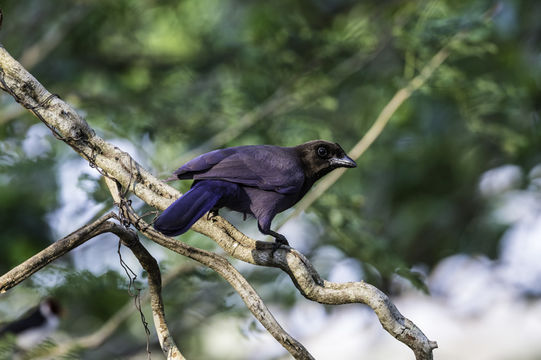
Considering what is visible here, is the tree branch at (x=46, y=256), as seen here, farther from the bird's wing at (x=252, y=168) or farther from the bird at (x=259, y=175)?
the bird's wing at (x=252, y=168)

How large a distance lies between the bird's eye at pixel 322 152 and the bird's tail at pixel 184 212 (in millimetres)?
1154

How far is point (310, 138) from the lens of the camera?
575cm

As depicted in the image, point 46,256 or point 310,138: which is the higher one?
point 310,138

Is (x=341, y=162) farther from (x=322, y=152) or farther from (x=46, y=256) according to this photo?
(x=46, y=256)

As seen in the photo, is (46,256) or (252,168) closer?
(46,256)

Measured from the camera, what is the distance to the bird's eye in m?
4.21

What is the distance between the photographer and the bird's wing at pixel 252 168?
3.52 meters

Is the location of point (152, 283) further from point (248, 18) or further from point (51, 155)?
point (248, 18)

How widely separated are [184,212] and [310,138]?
3.04 m

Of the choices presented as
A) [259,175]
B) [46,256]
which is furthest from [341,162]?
[46,256]

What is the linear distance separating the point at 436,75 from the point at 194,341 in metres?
4.11

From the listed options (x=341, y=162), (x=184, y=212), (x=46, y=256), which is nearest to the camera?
(x=46, y=256)

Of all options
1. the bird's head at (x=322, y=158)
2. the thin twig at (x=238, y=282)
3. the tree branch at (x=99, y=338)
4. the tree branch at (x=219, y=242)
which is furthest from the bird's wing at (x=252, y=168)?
the tree branch at (x=99, y=338)

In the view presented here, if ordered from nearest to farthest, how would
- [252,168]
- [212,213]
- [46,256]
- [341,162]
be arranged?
[46,256] < [212,213] < [252,168] < [341,162]
